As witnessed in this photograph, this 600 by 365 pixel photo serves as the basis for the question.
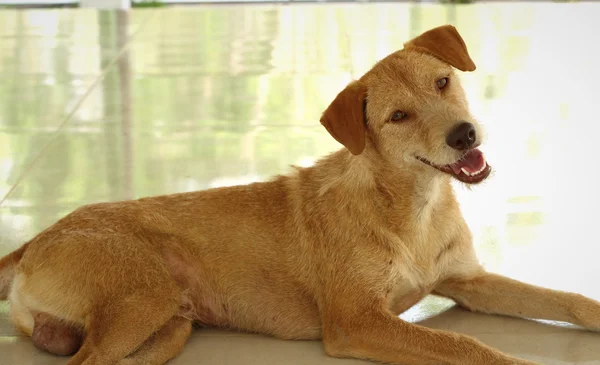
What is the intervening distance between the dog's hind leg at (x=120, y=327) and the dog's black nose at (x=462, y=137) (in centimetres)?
137

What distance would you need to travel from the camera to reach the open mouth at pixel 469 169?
369cm

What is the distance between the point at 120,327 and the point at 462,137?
5.14 ft

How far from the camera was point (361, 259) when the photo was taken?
383 centimetres

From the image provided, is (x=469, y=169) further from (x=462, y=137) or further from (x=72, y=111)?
(x=72, y=111)

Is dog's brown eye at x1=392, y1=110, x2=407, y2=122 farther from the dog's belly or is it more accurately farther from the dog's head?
the dog's belly

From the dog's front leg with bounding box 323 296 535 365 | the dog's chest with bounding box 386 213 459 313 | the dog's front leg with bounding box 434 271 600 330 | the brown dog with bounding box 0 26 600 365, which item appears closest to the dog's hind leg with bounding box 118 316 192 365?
the brown dog with bounding box 0 26 600 365

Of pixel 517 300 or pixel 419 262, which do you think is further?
pixel 517 300

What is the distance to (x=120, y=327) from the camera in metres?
3.64

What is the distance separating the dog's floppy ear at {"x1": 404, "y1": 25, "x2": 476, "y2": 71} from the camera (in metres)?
3.91

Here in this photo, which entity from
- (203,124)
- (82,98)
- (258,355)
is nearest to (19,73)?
(82,98)

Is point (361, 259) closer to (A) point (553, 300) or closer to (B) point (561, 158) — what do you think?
(A) point (553, 300)

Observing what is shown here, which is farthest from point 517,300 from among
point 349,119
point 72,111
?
point 72,111

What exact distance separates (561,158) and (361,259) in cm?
269

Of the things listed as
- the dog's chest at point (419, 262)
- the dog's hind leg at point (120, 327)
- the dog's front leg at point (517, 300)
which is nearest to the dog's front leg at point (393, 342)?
the dog's chest at point (419, 262)
